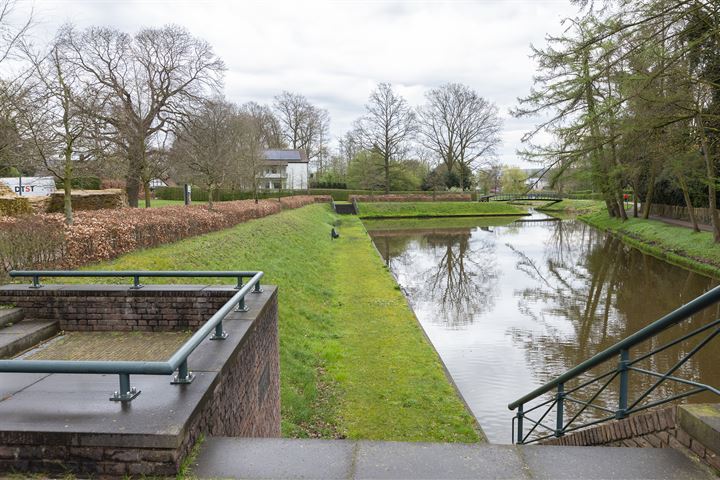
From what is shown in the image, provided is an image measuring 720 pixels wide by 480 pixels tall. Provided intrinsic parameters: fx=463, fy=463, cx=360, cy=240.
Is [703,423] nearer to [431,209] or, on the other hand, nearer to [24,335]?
[24,335]

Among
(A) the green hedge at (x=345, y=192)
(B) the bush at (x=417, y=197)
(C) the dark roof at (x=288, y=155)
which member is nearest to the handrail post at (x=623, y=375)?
(B) the bush at (x=417, y=197)

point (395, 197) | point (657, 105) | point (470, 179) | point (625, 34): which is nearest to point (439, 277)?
point (657, 105)

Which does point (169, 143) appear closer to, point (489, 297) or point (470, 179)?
point (489, 297)

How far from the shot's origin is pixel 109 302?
5.54 metres

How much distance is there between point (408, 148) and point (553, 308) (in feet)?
139

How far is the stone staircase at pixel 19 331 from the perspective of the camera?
4.82m

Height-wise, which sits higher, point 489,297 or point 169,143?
point 169,143

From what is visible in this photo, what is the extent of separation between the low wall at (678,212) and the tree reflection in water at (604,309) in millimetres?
6918

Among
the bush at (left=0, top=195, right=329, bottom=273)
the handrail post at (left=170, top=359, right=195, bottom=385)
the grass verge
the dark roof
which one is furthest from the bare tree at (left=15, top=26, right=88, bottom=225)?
the dark roof

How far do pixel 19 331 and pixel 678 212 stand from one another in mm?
38378

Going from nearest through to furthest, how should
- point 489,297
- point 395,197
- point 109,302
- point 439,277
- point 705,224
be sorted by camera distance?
point 109,302
point 489,297
point 439,277
point 705,224
point 395,197

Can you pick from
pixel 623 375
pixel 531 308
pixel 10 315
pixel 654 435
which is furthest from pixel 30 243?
pixel 531 308

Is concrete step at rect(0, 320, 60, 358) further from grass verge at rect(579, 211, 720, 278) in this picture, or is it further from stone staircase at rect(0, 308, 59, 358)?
grass verge at rect(579, 211, 720, 278)

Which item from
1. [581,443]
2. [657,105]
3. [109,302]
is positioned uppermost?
[657,105]
